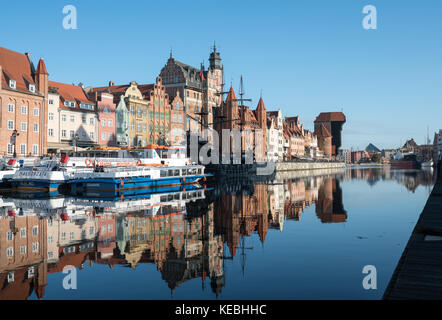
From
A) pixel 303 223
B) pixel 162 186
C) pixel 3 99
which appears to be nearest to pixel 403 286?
pixel 303 223

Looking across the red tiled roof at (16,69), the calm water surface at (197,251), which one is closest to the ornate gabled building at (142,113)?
the red tiled roof at (16,69)

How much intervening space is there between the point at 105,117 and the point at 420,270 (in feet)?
Answer: 229

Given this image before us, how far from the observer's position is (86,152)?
172ft

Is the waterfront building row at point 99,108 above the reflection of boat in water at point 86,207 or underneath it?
above

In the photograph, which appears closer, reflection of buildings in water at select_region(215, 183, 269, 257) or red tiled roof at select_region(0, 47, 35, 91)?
reflection of buildings in water at select_region(215, 183, 269, 257)

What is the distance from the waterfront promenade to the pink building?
64.6 meters

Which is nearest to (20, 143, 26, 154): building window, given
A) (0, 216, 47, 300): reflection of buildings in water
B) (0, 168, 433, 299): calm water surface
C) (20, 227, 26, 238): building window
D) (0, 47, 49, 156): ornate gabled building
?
(0, 47, 49, 156): ornate gabled building

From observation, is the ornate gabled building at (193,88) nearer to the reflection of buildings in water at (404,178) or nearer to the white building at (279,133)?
the reflection of buildings in water at (404,178)

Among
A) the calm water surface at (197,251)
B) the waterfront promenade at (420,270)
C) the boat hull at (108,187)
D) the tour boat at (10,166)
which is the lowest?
the calm water surface at (197,251)

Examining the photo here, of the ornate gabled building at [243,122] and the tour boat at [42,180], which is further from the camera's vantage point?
the ornate gabled building at [243,122]

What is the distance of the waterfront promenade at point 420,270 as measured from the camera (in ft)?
28.1

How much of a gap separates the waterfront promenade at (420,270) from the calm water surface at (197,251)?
1.00m

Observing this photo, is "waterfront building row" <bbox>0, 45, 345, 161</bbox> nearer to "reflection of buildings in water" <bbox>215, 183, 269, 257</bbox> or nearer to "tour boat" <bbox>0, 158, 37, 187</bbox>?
"tour boat" <bbox>0, 158, 37, 187</bbox>

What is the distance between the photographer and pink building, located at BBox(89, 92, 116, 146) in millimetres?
73250
